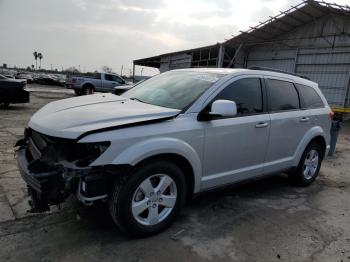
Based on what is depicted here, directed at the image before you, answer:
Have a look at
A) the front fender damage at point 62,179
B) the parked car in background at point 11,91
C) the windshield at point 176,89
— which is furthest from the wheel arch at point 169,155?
the parked car in background at point 11,91

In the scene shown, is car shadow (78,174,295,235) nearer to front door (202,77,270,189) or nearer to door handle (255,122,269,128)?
front door (202,77,270,189)

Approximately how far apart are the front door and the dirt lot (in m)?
0.49

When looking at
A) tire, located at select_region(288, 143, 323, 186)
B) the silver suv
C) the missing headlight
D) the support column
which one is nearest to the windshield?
the silver suv

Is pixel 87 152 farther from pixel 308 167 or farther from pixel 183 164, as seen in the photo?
pixel 308 167

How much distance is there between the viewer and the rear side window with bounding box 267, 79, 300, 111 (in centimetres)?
467

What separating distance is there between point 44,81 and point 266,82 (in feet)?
149

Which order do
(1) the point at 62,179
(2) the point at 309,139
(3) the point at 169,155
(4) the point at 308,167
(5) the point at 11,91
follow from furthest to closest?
(5) the point at 11,91 → (4) the point at 308,167 → (2) the point at 309,139 → (3) the point at 169,155 → (1) the point at 62,179

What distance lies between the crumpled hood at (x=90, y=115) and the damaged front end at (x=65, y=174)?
0.11 meters

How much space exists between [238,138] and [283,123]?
3.30 ft

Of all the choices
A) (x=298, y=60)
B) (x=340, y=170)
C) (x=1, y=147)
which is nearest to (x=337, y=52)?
(x=298, y=60)

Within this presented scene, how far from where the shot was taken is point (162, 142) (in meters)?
3.29

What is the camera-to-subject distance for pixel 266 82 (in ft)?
15.2

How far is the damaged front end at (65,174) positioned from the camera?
293cm

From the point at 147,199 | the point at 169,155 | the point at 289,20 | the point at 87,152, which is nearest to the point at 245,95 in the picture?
the point at 169,155
